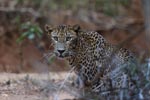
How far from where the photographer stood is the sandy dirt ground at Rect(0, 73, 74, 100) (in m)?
7.72

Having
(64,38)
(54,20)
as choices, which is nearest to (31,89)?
(64,38)

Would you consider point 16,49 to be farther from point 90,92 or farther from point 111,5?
point 90,92

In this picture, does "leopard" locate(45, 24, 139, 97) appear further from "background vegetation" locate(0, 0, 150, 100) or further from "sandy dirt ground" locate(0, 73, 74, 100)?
"background vegetation" locate(0, 0, 150, 100)

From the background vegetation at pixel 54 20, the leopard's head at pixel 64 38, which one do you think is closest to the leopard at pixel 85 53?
the leopard's head at pixel 64 38

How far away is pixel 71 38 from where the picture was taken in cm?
845

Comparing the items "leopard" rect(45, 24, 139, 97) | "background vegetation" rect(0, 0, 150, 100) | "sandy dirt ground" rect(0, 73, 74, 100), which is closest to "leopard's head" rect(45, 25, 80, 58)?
"leopard" rect(45, 24, 139, 97)

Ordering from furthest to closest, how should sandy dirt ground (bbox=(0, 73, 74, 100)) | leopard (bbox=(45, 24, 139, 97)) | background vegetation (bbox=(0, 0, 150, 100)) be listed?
background vegetation (bbox=(0, 0, 150, 100))
leopard (bbox=(45, 24, 139, 97))
sandy dirt ground (bbox=(0, 73, 74, 100))

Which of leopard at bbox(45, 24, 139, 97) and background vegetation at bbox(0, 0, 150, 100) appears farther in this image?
background vegetation at bbox(0, 0, 150, 100)

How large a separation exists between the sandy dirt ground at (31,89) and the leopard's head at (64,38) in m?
0.40

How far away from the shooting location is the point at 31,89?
8.85 m

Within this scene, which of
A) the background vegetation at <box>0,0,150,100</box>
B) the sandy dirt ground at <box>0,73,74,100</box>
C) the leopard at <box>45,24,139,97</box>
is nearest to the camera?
the sandy dirt ground at <box>0,73,74,100</box>

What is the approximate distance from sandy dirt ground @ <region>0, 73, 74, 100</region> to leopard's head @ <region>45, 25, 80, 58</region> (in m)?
0.40

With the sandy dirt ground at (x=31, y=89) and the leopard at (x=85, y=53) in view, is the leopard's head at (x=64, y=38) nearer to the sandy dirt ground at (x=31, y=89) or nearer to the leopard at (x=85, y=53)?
the leopard at (x=85, y=53)

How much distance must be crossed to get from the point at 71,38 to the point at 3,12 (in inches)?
319
